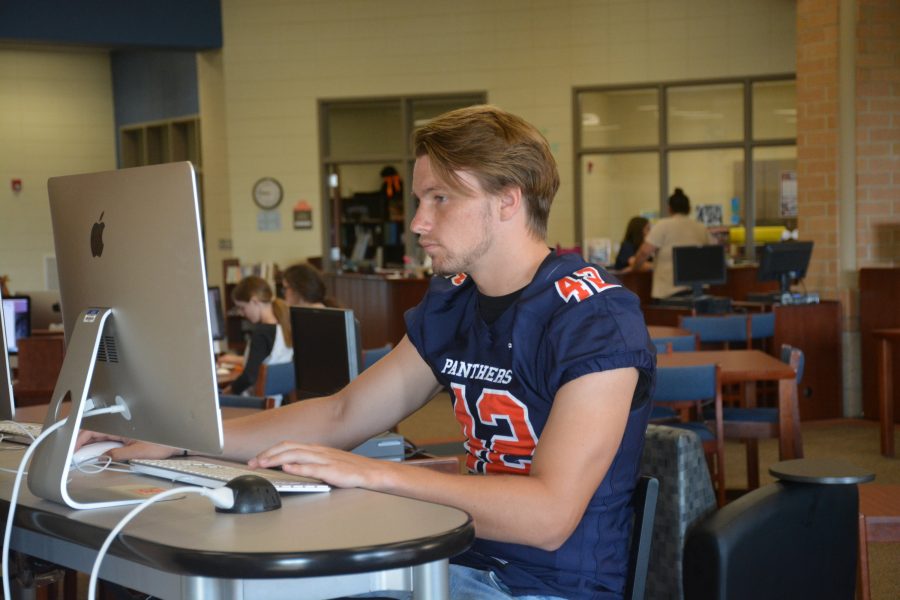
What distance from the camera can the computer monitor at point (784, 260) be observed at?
7148mm

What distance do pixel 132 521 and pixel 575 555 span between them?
72 centimetres

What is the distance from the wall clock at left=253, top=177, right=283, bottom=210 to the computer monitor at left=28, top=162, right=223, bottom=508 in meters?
10.5

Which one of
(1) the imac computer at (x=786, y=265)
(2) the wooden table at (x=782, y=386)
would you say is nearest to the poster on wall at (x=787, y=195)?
(1) the imac computer at (x=786, y=265)

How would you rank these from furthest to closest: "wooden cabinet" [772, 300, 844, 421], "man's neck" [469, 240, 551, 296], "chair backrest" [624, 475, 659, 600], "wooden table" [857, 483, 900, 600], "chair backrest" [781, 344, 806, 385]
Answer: "wooden cabinet" [772, 300, 844, 421]
"chair backrest" [781, 344, 806, 385]
"wooden table" [857, 483, 900, 600]
"man's neck" [469, 240, 551, 296]
"chair backrest" [624, 475, 659, 600]

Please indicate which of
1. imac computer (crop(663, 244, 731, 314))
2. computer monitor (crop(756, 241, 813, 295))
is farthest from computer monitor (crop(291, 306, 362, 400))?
imac computer (crop(663, 244, 731, 314))

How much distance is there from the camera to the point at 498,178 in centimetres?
195

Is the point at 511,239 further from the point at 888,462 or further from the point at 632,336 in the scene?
the point at 888,462

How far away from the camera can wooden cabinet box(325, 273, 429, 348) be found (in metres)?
10.0

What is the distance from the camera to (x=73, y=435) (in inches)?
64.9

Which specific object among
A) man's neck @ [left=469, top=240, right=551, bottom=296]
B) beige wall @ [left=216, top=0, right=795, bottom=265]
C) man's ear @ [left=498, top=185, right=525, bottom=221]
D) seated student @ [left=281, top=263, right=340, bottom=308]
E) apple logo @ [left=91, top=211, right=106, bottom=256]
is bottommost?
seated student @ [left=281, top=263, right=340, bottom=308]

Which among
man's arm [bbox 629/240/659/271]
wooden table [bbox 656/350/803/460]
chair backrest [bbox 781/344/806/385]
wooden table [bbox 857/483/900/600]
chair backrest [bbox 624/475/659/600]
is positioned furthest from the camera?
man's arm [bbox 629/240/659/271]

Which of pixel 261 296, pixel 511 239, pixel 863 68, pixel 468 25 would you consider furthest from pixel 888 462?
pixel 468 25

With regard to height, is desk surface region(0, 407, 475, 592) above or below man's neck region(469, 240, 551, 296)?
below

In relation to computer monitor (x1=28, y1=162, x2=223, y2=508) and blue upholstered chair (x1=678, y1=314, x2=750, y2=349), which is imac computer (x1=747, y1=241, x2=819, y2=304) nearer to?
blue upholstered chair (x1=678, y1=314, x2=750, y2=349)
